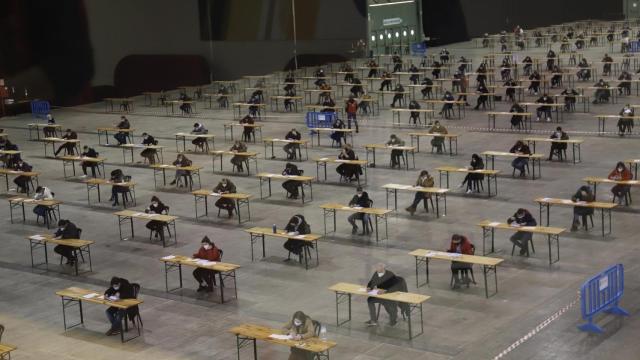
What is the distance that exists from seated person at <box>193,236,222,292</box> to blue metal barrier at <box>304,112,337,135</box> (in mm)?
20433

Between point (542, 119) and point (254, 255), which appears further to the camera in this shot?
point (542, 119)

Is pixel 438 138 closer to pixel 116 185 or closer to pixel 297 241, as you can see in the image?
pixel 116 185

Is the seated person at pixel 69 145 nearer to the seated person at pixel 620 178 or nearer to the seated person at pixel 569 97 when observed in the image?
the seated person at pixel 569 97

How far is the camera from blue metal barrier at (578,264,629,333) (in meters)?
19.3

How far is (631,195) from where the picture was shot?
30.4 m

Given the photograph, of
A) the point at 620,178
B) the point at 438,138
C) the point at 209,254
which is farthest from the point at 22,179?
the point at 620,178

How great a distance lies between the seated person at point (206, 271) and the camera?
23.6 meters

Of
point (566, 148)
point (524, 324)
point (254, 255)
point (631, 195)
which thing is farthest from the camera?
point (566, 148)

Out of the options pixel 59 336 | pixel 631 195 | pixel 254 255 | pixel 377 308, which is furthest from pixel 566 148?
pixel 59 336

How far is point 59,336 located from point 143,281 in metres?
3.91

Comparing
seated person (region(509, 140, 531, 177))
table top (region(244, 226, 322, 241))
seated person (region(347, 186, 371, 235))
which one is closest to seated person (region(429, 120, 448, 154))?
seated person (region(509, 140, 531, 177))

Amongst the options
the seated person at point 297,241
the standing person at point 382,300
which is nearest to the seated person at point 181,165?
the seated person at point 297,241

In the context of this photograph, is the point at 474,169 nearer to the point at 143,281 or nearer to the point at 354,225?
the point at 354,225

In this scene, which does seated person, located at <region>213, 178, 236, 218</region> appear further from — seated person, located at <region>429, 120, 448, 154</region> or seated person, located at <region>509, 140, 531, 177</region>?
seated person, located at <region>429, 120, 448, 154</region>
